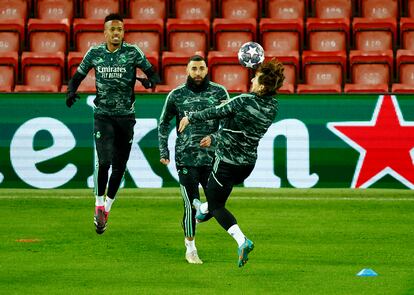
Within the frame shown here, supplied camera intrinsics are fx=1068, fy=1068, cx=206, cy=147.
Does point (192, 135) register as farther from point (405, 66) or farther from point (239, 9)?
point (239, 9)

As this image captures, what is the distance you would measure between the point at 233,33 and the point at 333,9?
1.89 m

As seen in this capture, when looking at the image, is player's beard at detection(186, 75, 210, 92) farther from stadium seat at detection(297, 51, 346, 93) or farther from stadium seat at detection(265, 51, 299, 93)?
stadium seat at detection(297, 51, 346, 93)

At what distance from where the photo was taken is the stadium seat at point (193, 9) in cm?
1809

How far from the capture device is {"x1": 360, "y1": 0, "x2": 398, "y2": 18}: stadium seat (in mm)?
17891

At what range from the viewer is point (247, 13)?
59.2 ft

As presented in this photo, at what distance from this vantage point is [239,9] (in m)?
18.1

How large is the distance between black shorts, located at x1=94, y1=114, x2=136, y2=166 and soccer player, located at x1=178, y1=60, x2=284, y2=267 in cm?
221

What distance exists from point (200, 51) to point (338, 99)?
312 cm

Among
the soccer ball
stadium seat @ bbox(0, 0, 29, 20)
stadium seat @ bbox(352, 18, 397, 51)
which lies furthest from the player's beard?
stadium seat @ bbox(0, 0, 29, 20)

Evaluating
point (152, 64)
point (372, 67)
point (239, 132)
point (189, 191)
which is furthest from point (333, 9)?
point (239, 132)

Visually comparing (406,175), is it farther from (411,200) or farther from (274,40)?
(274,40)

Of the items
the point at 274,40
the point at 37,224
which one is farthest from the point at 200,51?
the point at 37,224

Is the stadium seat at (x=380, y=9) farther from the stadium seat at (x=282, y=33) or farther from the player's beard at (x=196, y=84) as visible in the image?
the player's beard at (x=196, y=84)

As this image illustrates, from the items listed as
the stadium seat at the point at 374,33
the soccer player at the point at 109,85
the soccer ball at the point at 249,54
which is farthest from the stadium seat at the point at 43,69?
the soccer ball at the point at 249,54
